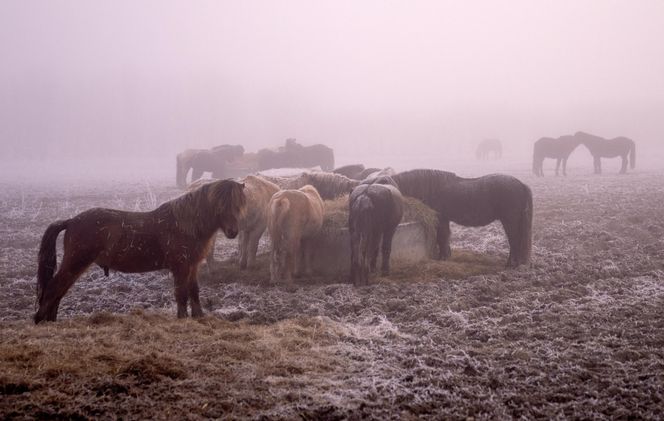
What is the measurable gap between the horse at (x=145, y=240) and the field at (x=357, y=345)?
1.33ft

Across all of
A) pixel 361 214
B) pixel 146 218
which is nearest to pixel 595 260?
pixel 361 214

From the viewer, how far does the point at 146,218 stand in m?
5.70

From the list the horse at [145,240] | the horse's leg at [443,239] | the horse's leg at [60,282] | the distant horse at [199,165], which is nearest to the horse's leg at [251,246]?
the horse at [145,240]

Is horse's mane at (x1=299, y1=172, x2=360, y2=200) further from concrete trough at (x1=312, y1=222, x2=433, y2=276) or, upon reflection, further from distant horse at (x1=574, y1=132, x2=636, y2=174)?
distant horse at (x1=574, y1=132, x2=636, y2=174)

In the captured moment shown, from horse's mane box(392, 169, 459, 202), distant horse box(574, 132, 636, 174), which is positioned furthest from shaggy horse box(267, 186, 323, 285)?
distant horse box(574, 132, 636, 174)

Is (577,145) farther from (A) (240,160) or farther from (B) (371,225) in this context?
(B) (371,225)

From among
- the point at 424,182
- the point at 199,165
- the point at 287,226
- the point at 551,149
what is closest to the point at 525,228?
the point at 424,182

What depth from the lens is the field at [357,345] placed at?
3.45m

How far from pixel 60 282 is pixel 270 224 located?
299cm

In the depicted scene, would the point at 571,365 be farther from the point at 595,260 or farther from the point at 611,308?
the point at 595,260

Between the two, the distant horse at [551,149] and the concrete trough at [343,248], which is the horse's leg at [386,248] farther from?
the distant horse at [551,149]

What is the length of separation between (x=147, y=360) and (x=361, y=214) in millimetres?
4106

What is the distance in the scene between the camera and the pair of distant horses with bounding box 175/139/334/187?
25.1 meters

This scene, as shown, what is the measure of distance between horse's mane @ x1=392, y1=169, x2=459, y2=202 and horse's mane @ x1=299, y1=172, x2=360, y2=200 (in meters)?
1.28
